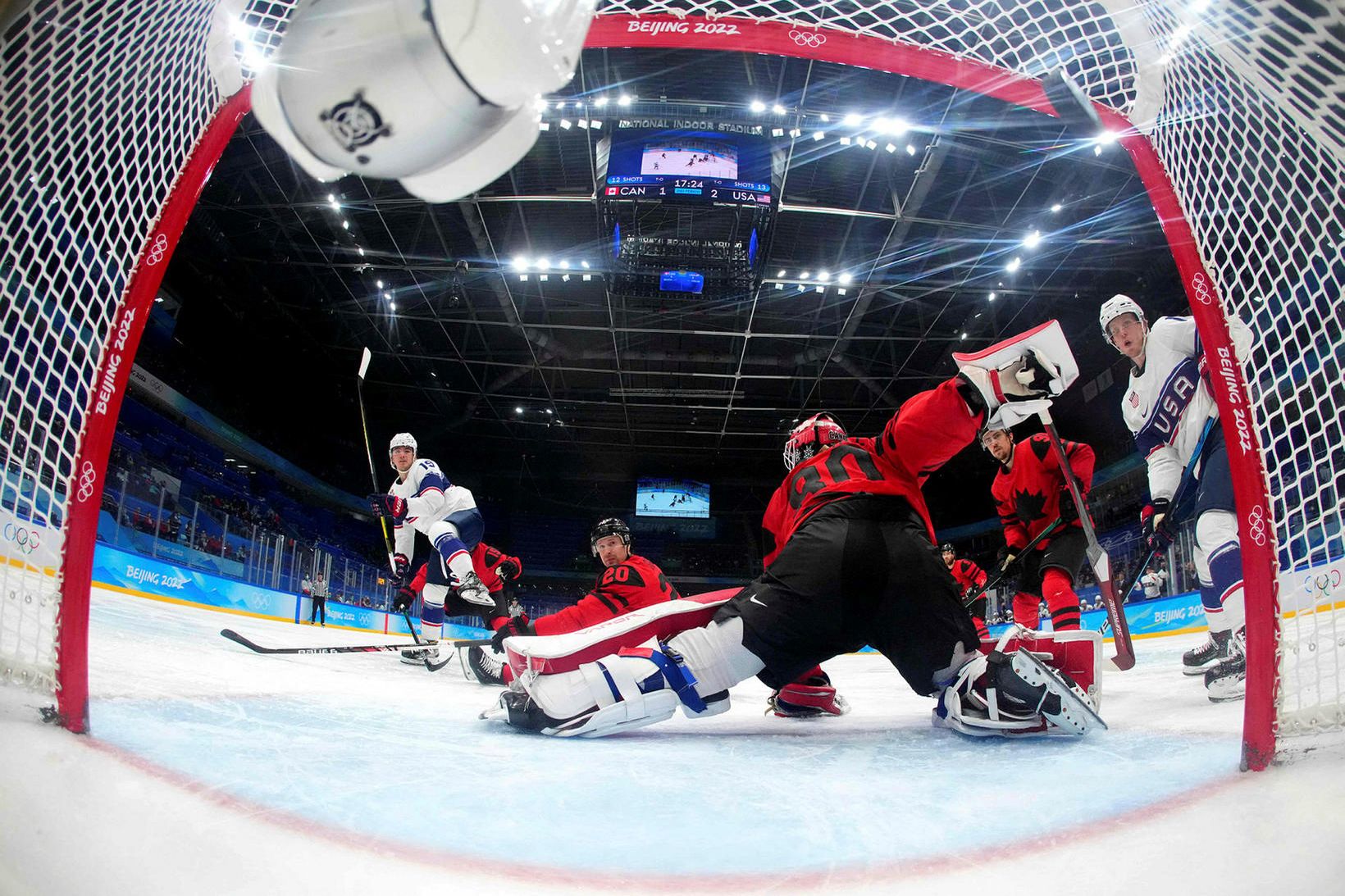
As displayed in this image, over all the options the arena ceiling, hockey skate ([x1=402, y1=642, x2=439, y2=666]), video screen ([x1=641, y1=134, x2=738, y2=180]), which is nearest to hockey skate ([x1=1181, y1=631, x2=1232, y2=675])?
hockey skate ([x1=402, y1=642, x2=439, y2=666])

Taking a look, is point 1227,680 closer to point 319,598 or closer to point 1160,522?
point 1160,522

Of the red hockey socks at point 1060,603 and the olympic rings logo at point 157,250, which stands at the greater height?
the olympic rings logo at point 157,250

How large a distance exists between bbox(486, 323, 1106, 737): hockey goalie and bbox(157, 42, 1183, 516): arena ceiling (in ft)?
19.2

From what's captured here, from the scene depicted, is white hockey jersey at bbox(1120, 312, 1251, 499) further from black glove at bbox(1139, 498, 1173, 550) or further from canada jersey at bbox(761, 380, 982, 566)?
canada jersey at bbox(761, 380, 982, 566)

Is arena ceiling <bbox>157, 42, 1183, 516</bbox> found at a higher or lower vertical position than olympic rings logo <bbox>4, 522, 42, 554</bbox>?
higher

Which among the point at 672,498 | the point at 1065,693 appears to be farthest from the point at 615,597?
the point at 672,498

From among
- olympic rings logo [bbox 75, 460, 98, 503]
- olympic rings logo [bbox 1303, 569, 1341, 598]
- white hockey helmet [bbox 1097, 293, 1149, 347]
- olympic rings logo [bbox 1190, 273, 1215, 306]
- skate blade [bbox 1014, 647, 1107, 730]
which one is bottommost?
A: skate blade [bbox 1014, 647, 1107, 730]

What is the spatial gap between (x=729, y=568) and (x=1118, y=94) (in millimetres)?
17005

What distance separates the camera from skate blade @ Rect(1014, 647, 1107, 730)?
1317 mm

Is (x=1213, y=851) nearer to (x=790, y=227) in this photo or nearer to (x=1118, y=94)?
(x=1118, y=94)

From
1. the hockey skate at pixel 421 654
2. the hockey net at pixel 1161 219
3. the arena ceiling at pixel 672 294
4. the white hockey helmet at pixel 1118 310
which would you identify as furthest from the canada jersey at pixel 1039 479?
the arena ceiling at pixel 672 294

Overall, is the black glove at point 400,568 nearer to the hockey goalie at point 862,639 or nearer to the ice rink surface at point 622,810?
the ice rink surface at point 622,810

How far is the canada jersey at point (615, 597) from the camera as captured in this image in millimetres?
2973

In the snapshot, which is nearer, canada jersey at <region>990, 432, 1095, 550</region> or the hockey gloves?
canada jersey at <region>990, 432, 1095, 550</region>
